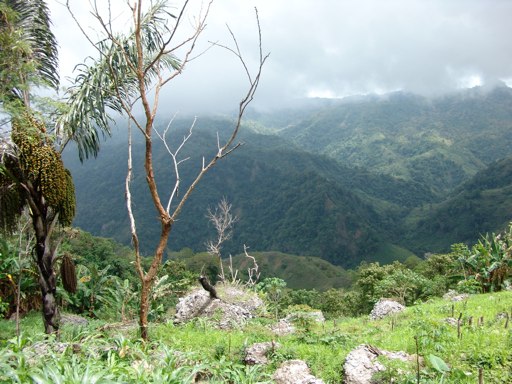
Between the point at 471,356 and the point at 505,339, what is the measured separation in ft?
2.24

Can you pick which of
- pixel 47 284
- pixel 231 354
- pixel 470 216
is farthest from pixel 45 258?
pixel 470 216

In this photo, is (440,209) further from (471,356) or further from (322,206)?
(471,356)

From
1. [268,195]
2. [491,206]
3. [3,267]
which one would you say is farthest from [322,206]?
[3,267]

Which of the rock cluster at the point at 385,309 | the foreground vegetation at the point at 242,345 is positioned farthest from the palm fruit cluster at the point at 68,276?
the rock cluster at the point at 385,309

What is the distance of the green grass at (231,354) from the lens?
12.6 ft

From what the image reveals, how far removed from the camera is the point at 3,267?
11828 mm

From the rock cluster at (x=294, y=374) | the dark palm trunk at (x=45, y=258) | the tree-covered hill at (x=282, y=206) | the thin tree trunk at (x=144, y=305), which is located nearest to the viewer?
the thin tree trunk at (x=144, y=305)

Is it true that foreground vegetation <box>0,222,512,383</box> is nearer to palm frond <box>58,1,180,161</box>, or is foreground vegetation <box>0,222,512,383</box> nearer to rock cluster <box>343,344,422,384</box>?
rock cluster <box>343,344,422,384</box>

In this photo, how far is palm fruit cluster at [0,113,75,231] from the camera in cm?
658

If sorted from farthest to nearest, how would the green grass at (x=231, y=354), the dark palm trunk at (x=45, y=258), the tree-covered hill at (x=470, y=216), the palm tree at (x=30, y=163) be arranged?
the tree-covered hill at (x=470, y=216)
the dark palm trunk at (x=45, y=258)
the palm tree at (x=30, y=163)
the green grass at (x=231, y=354)

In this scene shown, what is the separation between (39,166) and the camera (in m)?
6.64

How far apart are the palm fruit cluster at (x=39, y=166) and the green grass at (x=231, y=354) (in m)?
2.18

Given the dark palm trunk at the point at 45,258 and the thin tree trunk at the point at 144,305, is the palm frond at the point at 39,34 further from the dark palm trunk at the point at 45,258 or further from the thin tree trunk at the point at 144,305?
the thin tree trunk at the point at 144,305

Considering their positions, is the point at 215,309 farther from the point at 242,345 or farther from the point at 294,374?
the point at 294,374
